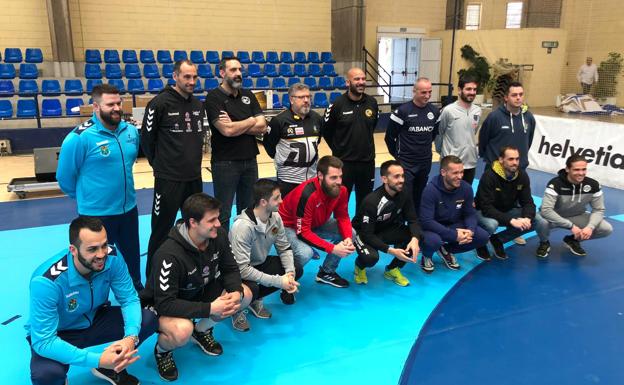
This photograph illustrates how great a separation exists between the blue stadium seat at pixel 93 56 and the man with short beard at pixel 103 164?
9.82 m

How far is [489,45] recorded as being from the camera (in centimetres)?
1625

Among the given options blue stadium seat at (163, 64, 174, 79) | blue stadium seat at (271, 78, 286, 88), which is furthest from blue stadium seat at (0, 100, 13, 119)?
blue stadium seat at (271, 78, 286, 88)

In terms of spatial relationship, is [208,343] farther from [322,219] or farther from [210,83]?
[210,83]

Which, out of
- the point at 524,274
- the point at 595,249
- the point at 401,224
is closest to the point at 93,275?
the point at 401,224

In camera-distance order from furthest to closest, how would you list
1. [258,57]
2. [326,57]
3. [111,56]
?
[326,57] → [258,57] → [111,56]

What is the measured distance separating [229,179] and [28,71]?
30.9 ft

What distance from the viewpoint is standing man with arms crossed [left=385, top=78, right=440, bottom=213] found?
4.77 meters

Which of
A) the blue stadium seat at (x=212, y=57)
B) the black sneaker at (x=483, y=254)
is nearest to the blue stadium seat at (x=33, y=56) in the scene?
the blue stadium seat at (x=212, y=57)

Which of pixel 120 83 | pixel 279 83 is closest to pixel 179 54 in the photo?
pixel 120 83

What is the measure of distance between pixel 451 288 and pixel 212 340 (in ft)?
6.53

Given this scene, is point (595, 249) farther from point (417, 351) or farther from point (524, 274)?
point (417, 351)

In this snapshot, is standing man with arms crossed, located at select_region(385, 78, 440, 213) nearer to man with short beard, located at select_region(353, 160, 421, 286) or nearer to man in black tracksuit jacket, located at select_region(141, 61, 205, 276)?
man with short beard, located at select_region(353, 160, 421, 286)

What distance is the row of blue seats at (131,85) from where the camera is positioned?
421 inches

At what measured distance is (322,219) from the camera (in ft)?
13.4
